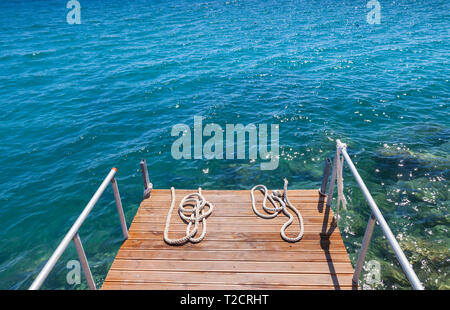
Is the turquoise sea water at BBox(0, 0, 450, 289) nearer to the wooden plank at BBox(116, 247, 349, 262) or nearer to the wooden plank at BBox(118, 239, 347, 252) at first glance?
the wooden plank at BBox(118, 239, 347, 252)

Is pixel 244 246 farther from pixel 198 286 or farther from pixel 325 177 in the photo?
pixel 325 177

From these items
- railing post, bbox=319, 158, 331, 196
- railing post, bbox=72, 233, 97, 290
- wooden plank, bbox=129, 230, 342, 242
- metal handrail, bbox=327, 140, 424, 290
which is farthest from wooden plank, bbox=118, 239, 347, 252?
railing post, bbox=319, 158, 331, 196

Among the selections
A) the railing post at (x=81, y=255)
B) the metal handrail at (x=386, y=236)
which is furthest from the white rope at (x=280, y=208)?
the railing post at (x=81, y=255)

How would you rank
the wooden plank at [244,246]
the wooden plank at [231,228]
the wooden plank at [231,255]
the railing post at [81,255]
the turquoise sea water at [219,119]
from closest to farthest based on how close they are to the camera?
the railing post at [81,255] → the wooden plank at [231,255] → the wooden plank at [244,246] → the wooden plank at [231,228] → the turquoise sea water at [219,119]

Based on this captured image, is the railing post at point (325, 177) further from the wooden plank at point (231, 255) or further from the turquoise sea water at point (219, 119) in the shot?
the turquoise sea water at point (219, 119)

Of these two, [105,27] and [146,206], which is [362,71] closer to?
[146,206]

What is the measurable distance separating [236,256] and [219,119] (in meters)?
10.2

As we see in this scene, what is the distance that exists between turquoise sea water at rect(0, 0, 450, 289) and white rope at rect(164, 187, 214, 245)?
126 inches

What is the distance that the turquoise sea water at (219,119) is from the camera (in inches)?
365

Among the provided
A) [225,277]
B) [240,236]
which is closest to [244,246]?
[240,236]

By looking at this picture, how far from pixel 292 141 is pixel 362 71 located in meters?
11.1

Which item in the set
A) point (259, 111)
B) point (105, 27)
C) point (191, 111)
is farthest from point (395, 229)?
point (105, 27)

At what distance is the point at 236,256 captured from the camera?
590 centimetres

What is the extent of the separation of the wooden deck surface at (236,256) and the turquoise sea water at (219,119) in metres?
2.76
